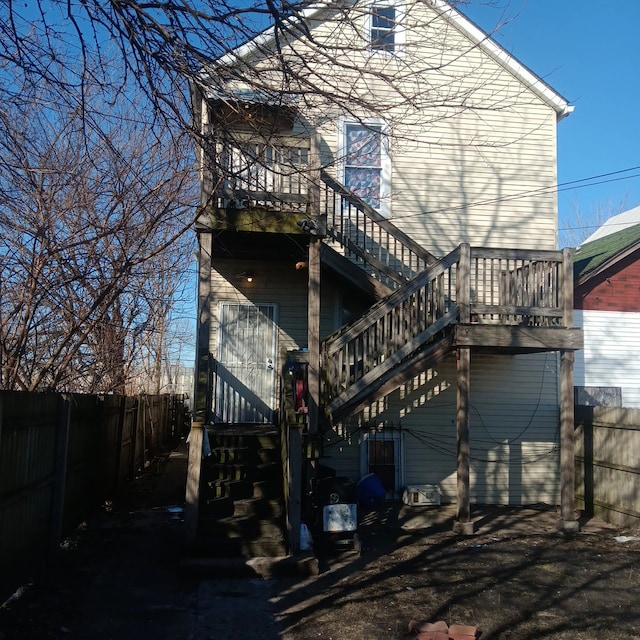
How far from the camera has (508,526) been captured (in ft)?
31.6

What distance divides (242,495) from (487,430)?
203 inches

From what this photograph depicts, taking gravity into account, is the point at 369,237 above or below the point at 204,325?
above

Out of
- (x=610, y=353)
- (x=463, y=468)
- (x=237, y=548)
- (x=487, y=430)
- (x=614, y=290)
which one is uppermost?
(x=614, y=290)

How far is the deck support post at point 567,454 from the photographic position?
9.30 meters

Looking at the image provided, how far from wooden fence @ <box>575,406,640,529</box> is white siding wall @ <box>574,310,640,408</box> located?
1.73 metres

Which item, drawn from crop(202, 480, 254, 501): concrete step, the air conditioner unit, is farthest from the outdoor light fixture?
the air conditioner unit

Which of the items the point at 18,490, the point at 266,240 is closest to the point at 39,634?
the point at 18,490

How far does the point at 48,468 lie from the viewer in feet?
22.1

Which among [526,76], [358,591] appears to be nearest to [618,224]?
[526,76]

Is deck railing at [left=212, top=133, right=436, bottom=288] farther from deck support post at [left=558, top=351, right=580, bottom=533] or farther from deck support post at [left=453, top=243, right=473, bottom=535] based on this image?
deck support post at [left=558, top=351, right=580, bottom=533]

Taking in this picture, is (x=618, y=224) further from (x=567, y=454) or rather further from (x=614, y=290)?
(x=567, y=454)

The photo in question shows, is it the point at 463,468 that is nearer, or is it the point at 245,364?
the point at 463,468

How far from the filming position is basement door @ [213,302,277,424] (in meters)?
10.9

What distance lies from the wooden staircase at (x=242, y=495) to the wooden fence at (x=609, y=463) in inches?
210
